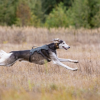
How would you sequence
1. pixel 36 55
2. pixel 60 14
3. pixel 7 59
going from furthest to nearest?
pixel 60 14, pixel 36 55, pixel 7 59

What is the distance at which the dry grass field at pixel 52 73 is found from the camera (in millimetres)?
4786

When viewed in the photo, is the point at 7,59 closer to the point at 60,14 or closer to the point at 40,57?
the point at 40,57

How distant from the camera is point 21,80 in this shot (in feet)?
22.6

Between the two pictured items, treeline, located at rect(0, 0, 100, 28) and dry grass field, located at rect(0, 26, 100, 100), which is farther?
treeline, located at rect(0, 0, 100, 28)

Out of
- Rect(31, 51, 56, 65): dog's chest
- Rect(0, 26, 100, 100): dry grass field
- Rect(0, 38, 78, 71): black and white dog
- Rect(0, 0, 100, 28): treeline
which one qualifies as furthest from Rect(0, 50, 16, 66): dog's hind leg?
Rect(0, 0, 100, 28): treeline

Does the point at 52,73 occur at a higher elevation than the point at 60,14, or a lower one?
higher

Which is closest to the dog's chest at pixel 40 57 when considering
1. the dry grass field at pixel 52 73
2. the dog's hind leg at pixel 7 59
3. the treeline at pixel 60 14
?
the dry grass field at pixel 52 73

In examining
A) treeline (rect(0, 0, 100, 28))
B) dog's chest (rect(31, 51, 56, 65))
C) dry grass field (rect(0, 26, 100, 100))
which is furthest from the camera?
treeline (rect(0, 0, 100, 28))

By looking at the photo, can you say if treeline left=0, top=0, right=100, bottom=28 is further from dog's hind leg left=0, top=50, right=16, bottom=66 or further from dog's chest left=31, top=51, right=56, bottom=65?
dog's hind leg left=0, top=50, right=16, bottom=66

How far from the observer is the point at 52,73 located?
27.5 feet

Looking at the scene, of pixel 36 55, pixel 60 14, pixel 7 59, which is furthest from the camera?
pixel 60 14

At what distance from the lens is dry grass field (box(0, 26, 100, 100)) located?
4786 millimetres

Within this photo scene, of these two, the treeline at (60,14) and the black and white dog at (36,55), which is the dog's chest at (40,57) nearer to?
the black and white dog at (36,55)

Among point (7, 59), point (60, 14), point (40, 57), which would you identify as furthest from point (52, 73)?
point (60, 14)
